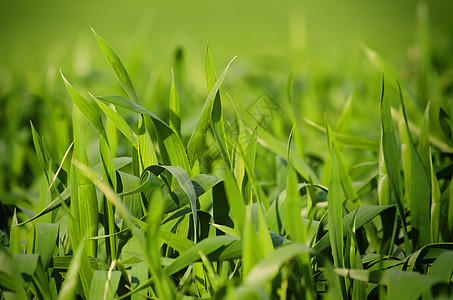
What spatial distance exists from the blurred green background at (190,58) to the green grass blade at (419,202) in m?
0.50

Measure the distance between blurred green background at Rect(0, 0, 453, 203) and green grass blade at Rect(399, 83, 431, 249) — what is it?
1.64ft

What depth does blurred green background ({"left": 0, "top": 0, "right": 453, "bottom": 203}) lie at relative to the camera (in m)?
1.19

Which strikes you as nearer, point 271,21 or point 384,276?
point 384,276

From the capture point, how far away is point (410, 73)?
176cm

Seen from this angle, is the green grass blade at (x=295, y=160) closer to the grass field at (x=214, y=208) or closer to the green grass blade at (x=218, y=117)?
the grass field at (x=214, y=208)

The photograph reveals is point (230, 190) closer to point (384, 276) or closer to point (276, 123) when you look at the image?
point (384, 276)

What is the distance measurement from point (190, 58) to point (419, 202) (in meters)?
1.69

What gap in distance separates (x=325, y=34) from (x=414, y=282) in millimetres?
4073

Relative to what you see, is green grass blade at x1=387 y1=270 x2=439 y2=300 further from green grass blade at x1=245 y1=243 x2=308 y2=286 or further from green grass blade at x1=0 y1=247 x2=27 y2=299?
green grass blade at x1=0 y1=247 x2=27 y2=299

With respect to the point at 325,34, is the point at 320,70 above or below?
below

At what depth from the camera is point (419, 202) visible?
0.62 meters

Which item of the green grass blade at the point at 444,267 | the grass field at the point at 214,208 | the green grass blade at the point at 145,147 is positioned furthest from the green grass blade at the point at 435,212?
the green grass blade at the point at 145,147

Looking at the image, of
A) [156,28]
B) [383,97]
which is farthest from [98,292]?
[156,28]

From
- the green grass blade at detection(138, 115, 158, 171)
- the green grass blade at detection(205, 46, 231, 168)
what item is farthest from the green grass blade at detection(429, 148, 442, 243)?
the green grass blade at detection(138, 115, 158, 171)
